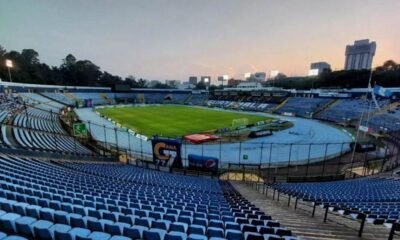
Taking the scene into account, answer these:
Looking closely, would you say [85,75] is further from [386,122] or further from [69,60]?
[386,122]

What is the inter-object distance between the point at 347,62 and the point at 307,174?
203 meters

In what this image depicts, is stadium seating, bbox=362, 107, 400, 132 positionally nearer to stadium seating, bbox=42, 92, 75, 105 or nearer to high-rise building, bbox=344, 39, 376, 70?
stadium seating, bbox=42, 92, 75, 105

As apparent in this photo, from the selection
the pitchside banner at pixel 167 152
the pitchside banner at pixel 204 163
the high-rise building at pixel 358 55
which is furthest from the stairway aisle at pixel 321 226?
the high-rise building at pixel 358 55

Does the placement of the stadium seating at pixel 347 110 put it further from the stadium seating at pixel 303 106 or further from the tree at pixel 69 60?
the tree at pixel 69 60

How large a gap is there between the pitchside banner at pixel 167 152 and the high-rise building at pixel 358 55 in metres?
187

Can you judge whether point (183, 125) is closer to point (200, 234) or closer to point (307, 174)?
point (307, 174)

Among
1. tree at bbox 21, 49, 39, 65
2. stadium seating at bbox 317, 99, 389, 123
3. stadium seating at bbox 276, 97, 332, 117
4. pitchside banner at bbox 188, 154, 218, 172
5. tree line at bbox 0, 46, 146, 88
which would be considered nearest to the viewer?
pitchside banner at bbox 188, 154, 218, 172

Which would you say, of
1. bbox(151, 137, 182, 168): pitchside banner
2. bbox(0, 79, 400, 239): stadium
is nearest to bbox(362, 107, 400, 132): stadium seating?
bbox(0, 79, 400, 239): stadium

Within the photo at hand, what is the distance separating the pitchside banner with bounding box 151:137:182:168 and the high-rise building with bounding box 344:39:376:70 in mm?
187326

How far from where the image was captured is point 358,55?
172500mm

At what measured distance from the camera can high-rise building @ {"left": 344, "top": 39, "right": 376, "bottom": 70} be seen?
162150mm

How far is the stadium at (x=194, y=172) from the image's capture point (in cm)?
508

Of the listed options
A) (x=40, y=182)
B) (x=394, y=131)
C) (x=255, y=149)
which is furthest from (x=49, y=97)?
(x=394, y=131)

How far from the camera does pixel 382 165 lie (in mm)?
Answer: 22781
